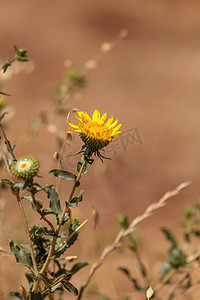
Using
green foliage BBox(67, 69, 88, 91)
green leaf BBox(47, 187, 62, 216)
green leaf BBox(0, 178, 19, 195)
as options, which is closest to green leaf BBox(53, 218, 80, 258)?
green leaf BBox(47, 187, 62, 216)

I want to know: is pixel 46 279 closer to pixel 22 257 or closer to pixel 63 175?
pixel 22 257

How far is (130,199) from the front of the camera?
6121mm

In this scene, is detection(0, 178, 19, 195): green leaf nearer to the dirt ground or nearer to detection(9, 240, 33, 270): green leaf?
detection(9, 240, 33, 270): green leaf

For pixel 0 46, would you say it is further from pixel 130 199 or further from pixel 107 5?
pixel 130 199

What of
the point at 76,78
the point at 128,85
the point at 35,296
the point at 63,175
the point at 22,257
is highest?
the point at 128,85

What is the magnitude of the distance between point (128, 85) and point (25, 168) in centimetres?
846

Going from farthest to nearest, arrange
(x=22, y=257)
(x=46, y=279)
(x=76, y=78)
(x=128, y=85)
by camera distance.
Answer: (x=128, y=85) → (x=76, y=78) → (x=22, y=257) → (x=46, y=279)

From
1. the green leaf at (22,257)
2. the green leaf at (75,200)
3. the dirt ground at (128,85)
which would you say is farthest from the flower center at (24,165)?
the dirt ground at (128,85)

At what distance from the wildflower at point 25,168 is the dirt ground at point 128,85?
111 inches

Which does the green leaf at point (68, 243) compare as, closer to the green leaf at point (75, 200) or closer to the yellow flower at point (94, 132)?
the green leaf at point (75, 200)

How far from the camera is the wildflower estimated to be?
922mm

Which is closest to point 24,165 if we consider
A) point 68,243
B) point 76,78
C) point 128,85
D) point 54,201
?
point 54,201

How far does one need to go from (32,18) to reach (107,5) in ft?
7.61

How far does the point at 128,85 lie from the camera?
920cm
